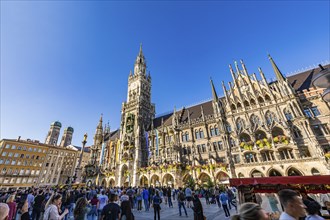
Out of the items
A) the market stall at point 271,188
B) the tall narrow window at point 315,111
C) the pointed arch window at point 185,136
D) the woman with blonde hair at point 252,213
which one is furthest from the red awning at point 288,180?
the pointed arch window at point 185,136

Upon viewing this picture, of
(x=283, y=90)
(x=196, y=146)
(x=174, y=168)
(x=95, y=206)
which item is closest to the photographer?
(x=95, y=206)

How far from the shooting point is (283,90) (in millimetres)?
26062

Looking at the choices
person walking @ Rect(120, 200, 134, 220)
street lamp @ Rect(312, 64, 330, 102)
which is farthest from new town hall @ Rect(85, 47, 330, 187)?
person walking @ Rect(120, 200, 134, 220)

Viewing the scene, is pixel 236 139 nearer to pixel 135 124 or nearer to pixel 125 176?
pixel 135 124

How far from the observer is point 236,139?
2697cm

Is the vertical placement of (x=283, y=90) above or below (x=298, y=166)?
above

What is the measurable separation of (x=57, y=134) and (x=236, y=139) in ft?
352

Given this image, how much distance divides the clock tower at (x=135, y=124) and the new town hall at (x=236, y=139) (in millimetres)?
244

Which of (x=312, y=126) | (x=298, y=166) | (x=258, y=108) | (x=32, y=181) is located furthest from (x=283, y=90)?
(x=32, y=181)

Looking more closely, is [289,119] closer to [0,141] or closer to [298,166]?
[298,166]

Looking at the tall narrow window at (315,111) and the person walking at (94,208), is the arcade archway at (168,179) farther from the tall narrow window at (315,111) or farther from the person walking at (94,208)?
the tall narrow window at (315,111)

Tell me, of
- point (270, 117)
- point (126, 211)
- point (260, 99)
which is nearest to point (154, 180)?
point (270, 117)

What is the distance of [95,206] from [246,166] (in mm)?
23744

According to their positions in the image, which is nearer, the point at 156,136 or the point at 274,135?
Result: the point at 274,135
